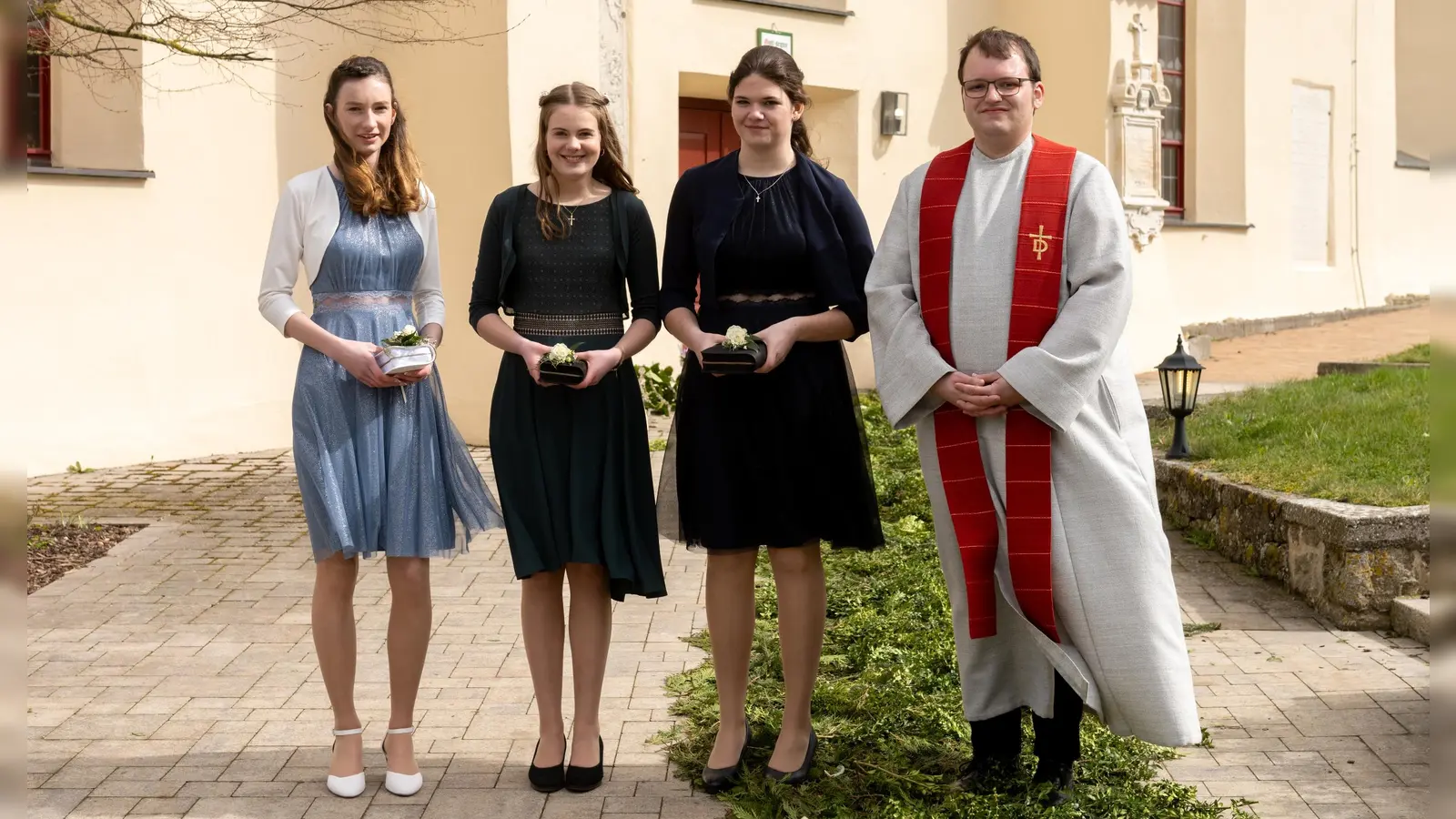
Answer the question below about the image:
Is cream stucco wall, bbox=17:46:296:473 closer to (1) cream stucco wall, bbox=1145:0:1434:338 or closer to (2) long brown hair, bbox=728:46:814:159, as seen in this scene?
(2) long brown hair, bbox=728:46:814:159

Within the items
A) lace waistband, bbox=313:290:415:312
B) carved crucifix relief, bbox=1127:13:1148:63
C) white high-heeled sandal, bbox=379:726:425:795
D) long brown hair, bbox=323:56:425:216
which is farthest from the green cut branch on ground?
carved crucifix relief, bbox=1127:13:1148:63

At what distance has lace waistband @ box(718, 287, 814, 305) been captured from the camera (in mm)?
4070

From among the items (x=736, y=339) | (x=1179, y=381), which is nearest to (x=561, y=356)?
(x=736, y=339)

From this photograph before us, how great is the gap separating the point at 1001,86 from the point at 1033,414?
2.81ft

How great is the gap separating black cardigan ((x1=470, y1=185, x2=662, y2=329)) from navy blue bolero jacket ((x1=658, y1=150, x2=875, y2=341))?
0.22ft

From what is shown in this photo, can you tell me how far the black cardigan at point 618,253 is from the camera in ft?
13.8

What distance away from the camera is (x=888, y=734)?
447 centimetres

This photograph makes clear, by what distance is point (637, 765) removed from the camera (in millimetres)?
4375

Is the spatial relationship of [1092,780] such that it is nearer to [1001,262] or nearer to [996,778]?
[996,778]

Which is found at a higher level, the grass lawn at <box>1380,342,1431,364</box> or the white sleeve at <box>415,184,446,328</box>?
the white sleeve at <box>415,184,446,328</box>

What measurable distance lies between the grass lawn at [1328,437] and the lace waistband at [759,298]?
9.24 ft

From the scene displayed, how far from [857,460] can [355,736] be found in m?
1.66

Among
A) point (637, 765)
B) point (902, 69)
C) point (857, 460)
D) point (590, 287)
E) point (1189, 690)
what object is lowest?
point (637, 765)

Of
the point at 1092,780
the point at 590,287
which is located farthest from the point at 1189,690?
the point at 590,287
